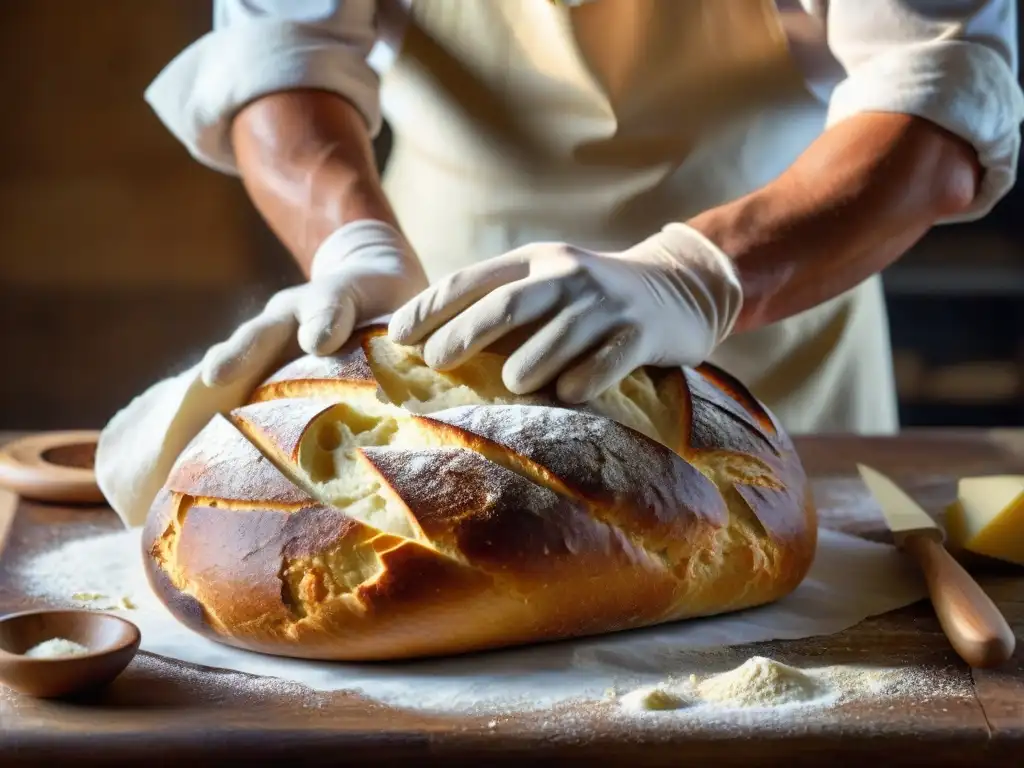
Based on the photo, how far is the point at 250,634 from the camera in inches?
41.8

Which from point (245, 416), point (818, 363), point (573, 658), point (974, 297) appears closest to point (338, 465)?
point (245, 416)

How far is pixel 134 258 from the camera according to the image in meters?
4.02

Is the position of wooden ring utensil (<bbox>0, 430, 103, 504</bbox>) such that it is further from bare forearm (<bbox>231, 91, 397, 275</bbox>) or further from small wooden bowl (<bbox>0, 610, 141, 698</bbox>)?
small wooden bowl (<bbox>0, 610, 141, 698</bbox>)

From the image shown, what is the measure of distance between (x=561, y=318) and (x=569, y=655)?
0.33m

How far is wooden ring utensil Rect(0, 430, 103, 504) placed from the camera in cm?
158

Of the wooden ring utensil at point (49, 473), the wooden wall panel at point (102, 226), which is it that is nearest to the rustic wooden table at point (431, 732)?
the wooden ring utensil at point (49, 473)

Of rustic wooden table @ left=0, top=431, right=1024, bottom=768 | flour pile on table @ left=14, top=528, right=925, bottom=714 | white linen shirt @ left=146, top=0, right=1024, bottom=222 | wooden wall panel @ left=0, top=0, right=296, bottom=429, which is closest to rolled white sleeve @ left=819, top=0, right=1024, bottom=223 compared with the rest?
white linen shirt @ left=146, top=0, right=1024, bottom=222

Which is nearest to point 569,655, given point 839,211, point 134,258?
point 839,211

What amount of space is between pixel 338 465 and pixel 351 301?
0.30 m

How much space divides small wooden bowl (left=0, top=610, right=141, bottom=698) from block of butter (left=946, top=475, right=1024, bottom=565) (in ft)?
2.94

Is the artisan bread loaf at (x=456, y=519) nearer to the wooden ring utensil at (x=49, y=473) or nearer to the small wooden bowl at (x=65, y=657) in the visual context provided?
the small wooden bowl at (x=65, y=657)

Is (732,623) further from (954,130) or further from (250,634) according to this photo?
(954,130)

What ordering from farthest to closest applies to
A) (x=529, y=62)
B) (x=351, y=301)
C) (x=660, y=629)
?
(x=529, y=62)
(x=351, y=301)
(x=660, y=629)

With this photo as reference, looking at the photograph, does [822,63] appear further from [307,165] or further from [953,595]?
[953,595]
